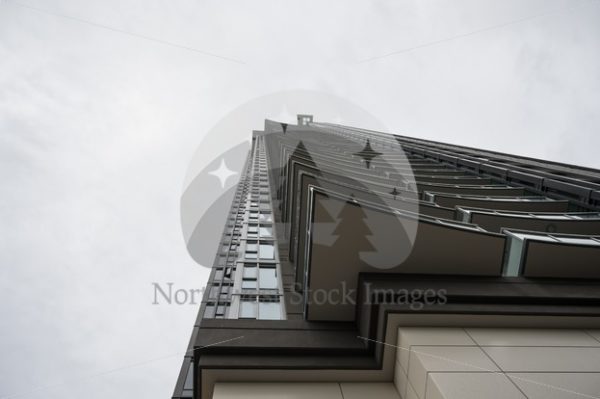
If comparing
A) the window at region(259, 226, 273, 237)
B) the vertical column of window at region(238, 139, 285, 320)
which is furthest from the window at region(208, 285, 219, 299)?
the window at region(259, 226, 273, 237)

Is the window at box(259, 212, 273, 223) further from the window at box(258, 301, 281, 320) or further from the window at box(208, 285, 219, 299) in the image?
the window at box(258, 301, 281, 320)

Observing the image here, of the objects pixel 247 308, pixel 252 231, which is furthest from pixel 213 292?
pixel 252 231

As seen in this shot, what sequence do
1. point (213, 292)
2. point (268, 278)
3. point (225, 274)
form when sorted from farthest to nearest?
point (225, 274) → point (213, 292) → point (268, 278)

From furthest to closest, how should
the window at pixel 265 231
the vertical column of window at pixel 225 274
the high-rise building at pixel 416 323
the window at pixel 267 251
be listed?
1. the window at pixel 265 231
2. the window at pixel 267 251
3. the vertical column of window at pixel 225 274
4. the high-rise building at pixel 416 323

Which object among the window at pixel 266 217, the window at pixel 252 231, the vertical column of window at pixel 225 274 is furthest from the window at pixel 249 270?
the window at pixel 266 217

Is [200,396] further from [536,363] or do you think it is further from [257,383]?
[536,363]

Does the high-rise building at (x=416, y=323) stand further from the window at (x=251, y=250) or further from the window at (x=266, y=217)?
the window at (x=266, y=217)

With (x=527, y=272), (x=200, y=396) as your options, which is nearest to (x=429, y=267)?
(x=527, y=272)

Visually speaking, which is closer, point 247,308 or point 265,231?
point 247,308

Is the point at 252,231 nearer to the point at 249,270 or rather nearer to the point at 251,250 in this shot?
the point at 251,250

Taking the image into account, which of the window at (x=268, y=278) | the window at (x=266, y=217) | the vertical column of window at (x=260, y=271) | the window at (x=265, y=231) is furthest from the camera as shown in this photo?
the window at (x=266, y=217)

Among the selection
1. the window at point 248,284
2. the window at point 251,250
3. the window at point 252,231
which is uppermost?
the window at point 252,231

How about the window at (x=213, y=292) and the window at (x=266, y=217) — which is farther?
the window at (x=266, y=217)

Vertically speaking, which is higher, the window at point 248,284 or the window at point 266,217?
the window at point 266,217
